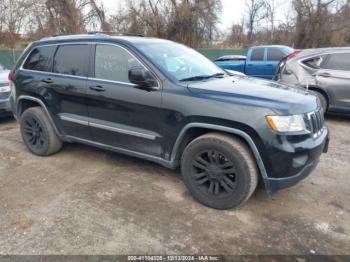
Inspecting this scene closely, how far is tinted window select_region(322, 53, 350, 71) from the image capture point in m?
6.54

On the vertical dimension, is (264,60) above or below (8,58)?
below

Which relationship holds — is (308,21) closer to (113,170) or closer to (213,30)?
(213,30)

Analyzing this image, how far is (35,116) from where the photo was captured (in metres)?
4.55

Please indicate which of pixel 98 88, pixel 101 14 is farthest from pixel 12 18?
pixel 98 88

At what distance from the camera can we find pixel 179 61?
385 centimetres

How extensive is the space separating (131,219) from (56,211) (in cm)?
83

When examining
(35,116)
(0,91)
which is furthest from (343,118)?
(0,91)

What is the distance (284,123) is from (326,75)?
4595 millimetres

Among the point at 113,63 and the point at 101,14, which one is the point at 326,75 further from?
the point at 101,14

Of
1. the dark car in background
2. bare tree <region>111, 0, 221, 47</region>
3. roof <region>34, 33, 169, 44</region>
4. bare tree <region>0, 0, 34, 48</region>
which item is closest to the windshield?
roof <region>34, 33, 169, 44</region>

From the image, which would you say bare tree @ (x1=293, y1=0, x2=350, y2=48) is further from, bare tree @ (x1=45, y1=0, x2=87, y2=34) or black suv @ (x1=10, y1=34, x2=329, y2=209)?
black suv @ (x1=10, y1=34, x2=329, y2=209)

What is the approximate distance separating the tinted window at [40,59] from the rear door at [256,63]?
8146 mm

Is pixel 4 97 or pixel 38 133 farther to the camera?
pixel 4 97

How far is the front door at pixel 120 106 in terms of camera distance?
11.4ft
